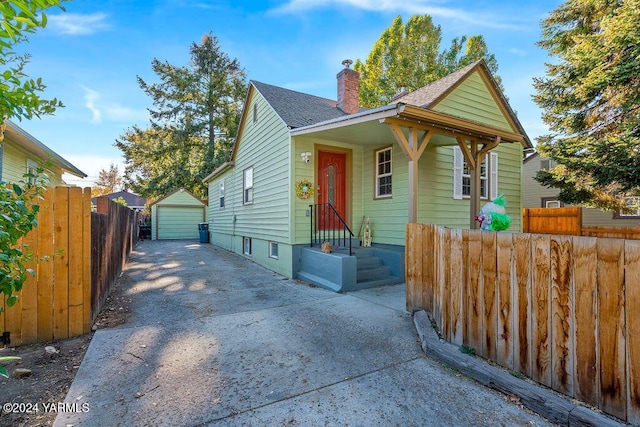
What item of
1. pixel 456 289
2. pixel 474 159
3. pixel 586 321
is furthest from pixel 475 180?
pixel 586 321

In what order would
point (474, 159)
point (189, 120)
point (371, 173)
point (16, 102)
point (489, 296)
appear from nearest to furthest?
point (16, 102), point (489, 296), point (474, 159), point (371, 173), point (189, 120)

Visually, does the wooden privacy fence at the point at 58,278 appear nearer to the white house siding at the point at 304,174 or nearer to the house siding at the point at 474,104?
the white house siding at the point at 304,174

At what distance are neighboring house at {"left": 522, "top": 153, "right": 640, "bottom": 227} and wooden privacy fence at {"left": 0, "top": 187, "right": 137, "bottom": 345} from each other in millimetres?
16825

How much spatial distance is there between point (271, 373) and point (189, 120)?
2488 centimetres

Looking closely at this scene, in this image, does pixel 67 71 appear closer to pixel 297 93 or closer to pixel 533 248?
pixel 297 93

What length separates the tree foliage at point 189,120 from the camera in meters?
23.9

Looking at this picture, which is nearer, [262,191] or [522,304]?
[522,304]

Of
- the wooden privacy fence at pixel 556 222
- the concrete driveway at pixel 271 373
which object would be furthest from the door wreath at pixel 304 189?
the wooden privacy fence at pixel 556 222

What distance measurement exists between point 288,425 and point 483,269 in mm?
2296

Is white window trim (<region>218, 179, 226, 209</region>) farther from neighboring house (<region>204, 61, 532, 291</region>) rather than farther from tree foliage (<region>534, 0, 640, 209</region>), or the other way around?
tree foliage (<region>534, 0, 640, 209</region>)

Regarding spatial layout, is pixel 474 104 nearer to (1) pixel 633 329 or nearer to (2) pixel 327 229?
(2) pixel 327 229

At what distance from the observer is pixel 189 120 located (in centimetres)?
2408

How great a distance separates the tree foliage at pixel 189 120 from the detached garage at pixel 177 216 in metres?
4.54

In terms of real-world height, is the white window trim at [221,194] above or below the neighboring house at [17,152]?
below
